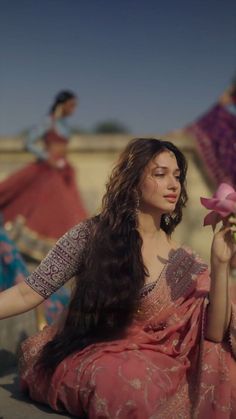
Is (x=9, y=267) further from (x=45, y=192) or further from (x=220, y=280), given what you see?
(x=45, y=192)

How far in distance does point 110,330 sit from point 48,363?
26 centimetres

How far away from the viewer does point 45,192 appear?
8.18 meters

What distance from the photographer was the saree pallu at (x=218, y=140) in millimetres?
7406

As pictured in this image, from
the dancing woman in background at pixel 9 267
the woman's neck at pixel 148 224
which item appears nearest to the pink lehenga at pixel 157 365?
the woman's neck at pixel 148 224

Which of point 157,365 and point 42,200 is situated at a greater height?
point 42,200

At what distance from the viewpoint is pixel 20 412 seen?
2.37 meters

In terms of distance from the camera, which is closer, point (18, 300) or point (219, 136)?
point (18, 300)

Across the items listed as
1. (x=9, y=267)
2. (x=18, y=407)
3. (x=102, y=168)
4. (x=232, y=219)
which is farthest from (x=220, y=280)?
(x=102, y=168)

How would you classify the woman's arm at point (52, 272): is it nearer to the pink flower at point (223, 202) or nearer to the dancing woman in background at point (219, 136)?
the pink flower at point (223, 202)

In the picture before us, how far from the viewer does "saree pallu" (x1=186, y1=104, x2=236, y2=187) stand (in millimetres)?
7406

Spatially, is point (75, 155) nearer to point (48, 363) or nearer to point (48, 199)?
point (48, 199)

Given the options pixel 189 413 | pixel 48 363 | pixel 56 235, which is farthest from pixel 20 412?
pixel 56 235

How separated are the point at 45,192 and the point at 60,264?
19.2ft

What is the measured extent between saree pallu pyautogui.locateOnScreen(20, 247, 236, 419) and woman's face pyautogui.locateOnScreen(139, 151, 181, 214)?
20 cm
